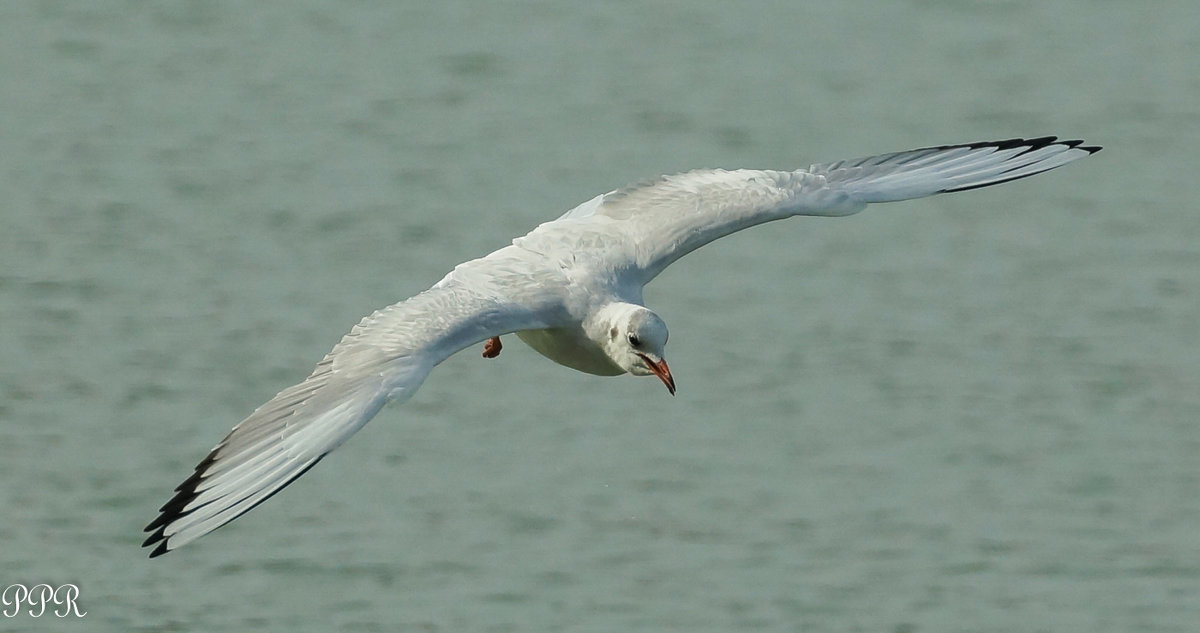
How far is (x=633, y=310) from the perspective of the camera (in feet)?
41.4

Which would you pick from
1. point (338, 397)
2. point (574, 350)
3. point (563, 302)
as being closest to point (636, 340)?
point (563, 302)

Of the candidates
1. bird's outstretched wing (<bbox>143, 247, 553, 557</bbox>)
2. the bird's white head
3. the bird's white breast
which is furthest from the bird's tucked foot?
the bird's white head

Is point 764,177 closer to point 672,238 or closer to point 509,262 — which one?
point 672,238

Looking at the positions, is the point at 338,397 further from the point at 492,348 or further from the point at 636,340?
the point at 492,348

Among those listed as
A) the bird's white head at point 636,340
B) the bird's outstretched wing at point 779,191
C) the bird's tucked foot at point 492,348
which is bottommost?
the bird's tucked foot at point 492,348

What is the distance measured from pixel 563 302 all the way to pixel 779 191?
1834 mm

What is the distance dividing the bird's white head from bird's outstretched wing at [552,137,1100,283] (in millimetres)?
808

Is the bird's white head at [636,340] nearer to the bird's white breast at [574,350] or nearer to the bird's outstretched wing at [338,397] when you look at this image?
the bird's white breast at [574,350]

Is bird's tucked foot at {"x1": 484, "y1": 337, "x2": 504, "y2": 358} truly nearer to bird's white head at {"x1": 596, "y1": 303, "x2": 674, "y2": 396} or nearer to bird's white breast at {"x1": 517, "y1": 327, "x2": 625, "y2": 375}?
bird's white breast at {"x1": 517, "y1": 327, "x2": 625, "y2": 375}

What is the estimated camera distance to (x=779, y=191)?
46.2 ft

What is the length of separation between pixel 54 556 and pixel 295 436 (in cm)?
326

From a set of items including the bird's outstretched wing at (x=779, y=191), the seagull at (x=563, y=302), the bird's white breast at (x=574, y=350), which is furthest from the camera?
the bird's outstretched wing at (x=779, y=191)

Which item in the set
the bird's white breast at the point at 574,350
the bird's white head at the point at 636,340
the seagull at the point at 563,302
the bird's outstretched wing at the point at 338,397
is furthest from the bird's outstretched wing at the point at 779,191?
the bird's outstretched wing at the point at 338,397

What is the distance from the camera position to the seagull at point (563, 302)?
445 inches
